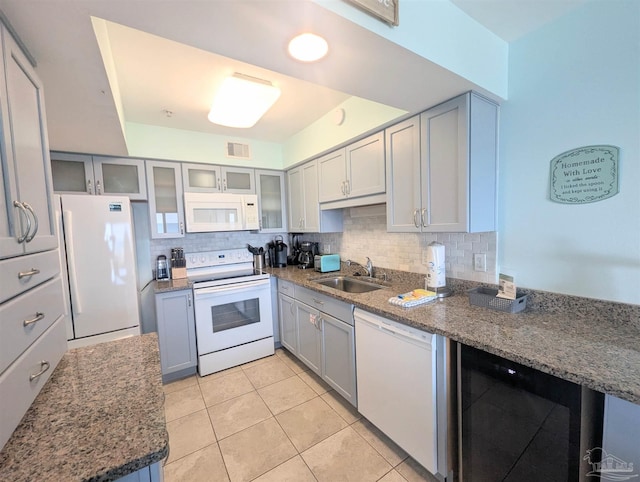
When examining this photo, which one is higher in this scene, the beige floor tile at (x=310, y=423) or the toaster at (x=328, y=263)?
the toaster at (x=328, y=263)

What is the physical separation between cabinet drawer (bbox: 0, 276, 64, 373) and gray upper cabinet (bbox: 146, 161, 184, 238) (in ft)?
6.16

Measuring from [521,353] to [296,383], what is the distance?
188 centimetres

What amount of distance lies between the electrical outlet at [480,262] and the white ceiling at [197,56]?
103cm

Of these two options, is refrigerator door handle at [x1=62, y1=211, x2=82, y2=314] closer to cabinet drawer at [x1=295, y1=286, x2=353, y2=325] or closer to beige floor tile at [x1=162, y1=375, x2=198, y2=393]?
beige floor tile at [x1=162, y1=375, x2=198, y2=393]

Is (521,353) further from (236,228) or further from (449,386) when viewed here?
(236,228)

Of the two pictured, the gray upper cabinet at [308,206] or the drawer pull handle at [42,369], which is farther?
the gray upper cabinet at [308,206]

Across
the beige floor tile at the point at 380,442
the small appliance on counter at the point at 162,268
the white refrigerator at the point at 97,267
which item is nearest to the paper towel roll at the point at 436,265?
the beige floor tile at the point at 380,442

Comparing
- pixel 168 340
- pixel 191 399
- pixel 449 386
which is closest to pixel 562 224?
pixel 449 386

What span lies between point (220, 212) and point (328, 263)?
51.8 inches

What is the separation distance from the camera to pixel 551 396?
40.8 inches

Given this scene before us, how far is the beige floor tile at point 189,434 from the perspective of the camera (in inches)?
69.1

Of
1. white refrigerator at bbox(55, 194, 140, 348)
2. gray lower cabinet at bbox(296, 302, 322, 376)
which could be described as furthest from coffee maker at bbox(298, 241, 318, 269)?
white refrigerator at bbox(55, 194, 140, 348)

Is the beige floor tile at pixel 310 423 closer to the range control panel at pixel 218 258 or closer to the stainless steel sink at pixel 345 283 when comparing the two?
the stainless steel sink at pixel 345 283

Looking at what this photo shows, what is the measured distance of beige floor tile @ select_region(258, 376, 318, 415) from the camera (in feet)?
7.03
